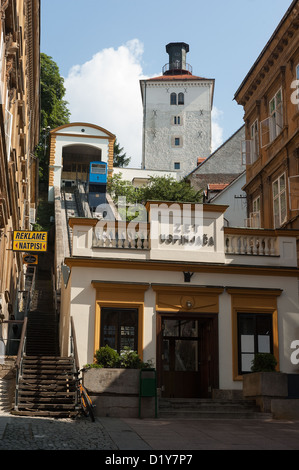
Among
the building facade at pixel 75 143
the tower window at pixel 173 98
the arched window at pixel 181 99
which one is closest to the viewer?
the building facade at pixel 75 143

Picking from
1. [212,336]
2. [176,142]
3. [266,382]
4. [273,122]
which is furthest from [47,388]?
[176,142]

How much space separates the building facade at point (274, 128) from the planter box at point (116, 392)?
943cm

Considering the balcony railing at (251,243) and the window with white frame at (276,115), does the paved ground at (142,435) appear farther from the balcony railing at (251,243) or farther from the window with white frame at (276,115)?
the window with white frame at (276,115)

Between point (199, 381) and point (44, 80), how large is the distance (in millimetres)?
55066

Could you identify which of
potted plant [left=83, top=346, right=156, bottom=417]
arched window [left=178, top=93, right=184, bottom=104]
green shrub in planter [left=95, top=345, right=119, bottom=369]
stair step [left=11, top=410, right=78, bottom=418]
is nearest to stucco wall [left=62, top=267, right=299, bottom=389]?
green shrub in planter [left=95, top=345, right=119, bottom=369]

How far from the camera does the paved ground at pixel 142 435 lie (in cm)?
1084

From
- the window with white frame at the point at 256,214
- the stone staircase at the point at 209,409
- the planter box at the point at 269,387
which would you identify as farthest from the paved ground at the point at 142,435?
the window with white frame at the point at 256,214

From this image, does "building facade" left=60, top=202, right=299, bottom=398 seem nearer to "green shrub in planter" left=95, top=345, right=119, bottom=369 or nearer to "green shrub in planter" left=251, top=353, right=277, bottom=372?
"green shrub in planter" left=95, top=345, right=119, bottom=369

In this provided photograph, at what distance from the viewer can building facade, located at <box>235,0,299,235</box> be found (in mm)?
23266

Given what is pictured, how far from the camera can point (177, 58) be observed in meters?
94.1

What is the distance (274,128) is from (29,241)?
10.8m

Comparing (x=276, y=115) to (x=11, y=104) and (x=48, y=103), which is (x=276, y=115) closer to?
(x=11, y=104)

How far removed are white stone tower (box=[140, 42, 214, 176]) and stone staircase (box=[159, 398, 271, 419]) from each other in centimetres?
6275
